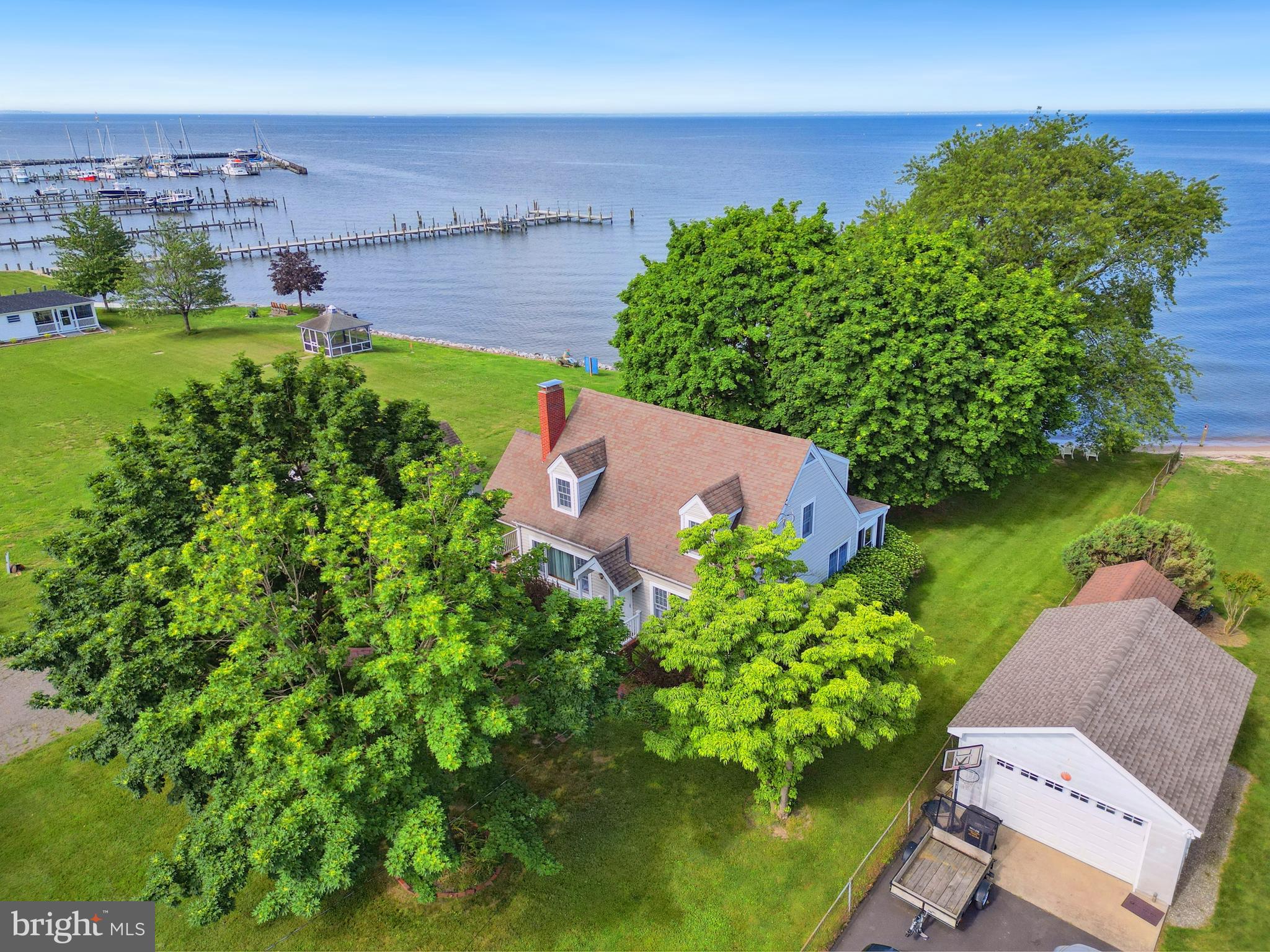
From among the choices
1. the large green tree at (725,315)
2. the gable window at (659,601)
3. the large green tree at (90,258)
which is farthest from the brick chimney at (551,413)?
the large green tree at (90,258)

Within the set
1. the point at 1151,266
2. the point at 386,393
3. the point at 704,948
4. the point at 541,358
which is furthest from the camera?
the point at 541,358

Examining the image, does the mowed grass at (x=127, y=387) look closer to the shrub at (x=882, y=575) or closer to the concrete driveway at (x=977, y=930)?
the shrub at (x=882, y=575)

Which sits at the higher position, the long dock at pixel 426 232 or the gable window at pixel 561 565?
the long dock at pixel 426 232

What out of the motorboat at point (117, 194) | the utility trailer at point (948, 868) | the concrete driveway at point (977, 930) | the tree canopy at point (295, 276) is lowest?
the concrete driveway at point (977, 930)

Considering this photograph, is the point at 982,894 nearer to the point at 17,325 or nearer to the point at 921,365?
the point at 921,365

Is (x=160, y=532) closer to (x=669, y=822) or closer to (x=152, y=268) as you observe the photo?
(x=669, y=822)

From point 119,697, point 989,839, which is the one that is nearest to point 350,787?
point 119,697
